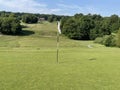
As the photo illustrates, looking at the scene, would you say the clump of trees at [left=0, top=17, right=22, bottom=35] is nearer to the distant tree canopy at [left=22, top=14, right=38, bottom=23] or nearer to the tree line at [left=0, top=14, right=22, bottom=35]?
the tree line at [left=0, top=14, right=22, bottom=35]

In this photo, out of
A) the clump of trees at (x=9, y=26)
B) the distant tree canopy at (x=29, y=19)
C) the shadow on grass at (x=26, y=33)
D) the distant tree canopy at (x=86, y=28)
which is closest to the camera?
the clump of trees at (x=9, y=26)

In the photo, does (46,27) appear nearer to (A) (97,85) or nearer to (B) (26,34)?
(B) (26,34)

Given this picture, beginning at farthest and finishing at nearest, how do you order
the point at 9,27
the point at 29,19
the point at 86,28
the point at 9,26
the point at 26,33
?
the point at 29,19, the point at 86,28, the point at 26,33, the point at 9,26, the point at 9,27

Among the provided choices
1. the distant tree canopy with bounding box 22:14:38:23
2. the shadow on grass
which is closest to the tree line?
the shadow on grass

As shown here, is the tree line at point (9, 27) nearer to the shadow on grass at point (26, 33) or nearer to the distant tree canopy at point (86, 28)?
the shadow on grass at point (26, 33)

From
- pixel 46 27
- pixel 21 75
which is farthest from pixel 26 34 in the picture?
pixel 21 75

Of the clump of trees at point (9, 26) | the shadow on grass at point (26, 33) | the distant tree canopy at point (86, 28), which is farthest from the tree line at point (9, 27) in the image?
the distant tree canopy at point (86, 28)

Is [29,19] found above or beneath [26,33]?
above

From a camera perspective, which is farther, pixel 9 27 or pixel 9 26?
pixel 9 26

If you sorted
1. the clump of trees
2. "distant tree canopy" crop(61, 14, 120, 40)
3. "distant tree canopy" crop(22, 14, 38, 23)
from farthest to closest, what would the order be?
1. "distant tree canopy" crop(22, 14, 38, 23)
2. "distant tree canopy" crop(61, 14, 120, 40)
3. the clump of trees

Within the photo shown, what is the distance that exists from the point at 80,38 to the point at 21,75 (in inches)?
3340

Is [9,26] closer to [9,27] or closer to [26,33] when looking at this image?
[9,27]

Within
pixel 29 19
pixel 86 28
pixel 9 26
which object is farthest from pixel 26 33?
pixel 29 19

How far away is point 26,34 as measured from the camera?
3765 inches
